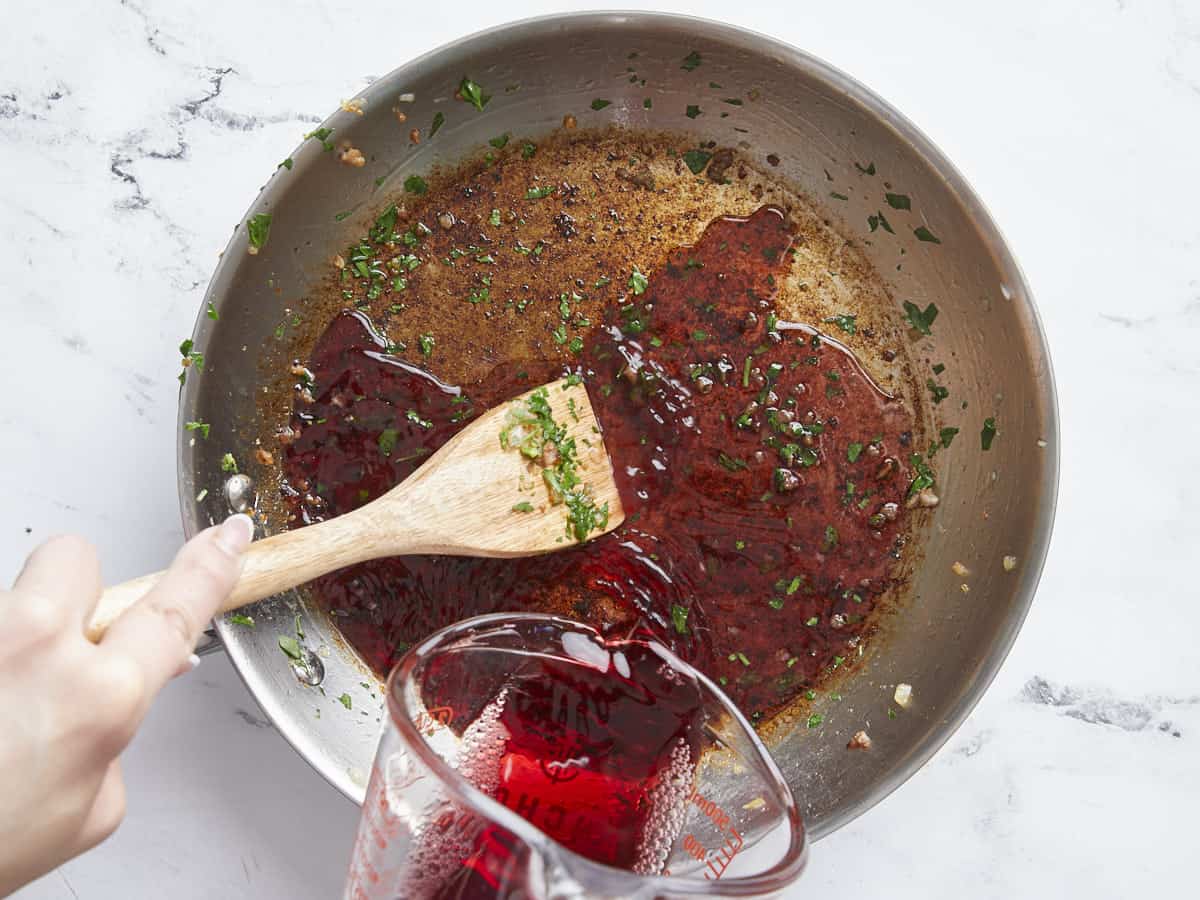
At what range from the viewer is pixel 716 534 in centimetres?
229

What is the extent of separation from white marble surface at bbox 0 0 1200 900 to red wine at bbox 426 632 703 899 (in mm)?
812

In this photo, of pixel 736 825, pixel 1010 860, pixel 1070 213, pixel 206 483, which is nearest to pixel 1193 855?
pixel 1010 860

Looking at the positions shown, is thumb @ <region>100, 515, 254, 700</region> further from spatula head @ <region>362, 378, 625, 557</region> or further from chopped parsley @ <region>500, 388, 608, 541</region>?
chopped parsley @ <region>500, 388, 608, 541</region>

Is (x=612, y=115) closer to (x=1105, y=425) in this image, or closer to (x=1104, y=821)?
(x=1105, y=425)

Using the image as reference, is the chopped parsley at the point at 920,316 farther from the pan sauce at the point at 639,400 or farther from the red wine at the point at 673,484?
the red wine at the point at 673,484

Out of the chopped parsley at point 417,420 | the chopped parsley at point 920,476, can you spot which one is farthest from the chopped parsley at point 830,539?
the chopped parsley at point 417,420

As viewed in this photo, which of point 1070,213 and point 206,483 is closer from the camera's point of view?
point 206,483

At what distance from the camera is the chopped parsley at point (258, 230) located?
2100 mm

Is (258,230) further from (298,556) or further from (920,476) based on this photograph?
(920,476)

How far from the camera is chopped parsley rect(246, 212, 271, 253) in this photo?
210cm

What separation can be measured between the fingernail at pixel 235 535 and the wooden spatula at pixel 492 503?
23cm

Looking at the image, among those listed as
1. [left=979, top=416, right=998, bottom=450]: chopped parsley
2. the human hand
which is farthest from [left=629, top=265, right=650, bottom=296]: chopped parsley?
the human hand

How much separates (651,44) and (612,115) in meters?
0.20

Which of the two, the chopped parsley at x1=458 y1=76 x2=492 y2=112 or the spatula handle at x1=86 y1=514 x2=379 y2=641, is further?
the chopped parsley at x1=458 y1=76 x2=492 y2=112
